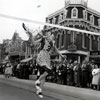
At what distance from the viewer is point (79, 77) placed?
40.4ft

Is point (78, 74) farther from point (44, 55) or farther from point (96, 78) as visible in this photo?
point (44, 55)

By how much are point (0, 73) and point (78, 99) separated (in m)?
19.8

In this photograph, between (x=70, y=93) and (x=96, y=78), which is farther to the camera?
(x=96, y=78)

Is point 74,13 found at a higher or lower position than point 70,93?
higher

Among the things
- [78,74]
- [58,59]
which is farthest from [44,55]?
[58,59]

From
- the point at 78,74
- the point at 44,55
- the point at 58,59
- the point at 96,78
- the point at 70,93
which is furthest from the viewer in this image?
the point at 58,59

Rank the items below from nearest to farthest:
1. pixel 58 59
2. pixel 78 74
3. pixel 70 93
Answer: pixel 70 93, pixel 78 74, pixel 58 59

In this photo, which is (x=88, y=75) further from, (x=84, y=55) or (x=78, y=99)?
(x=84, y=55)

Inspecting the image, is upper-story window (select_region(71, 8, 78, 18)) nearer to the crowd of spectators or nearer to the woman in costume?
the crowd of spectators

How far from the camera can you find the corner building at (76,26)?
24641mm

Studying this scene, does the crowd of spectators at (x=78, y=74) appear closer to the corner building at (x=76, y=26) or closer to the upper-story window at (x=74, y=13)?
the corner building at (x=76, y=26)

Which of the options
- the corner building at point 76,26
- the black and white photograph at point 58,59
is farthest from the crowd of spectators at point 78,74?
the corner building at point 76,26

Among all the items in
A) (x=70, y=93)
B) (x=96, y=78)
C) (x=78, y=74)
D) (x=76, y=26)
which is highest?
(x=76, y=26)

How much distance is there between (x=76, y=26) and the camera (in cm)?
2505
